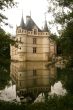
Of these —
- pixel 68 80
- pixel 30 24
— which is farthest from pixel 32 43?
pixel 68 80

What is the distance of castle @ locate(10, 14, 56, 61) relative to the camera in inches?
1375

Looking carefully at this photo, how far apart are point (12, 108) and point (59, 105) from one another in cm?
105

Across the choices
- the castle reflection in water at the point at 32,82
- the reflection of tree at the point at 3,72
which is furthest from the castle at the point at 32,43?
the reflection of tree at the point at 3,72

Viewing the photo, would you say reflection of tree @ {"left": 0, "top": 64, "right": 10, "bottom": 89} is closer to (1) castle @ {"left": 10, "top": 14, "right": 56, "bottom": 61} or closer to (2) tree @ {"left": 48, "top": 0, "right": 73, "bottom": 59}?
(2) tree @ {"left": 48, "top": 0, "right": 73, "bottom": 59}

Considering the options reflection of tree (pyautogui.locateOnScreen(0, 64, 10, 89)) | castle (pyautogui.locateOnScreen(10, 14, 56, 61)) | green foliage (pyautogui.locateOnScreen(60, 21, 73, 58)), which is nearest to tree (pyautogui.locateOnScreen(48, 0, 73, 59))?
green foliage (pyautogui.locateOnScreen(60, 21, 73, 58))

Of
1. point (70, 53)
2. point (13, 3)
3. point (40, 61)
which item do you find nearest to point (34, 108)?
point (13, 3)

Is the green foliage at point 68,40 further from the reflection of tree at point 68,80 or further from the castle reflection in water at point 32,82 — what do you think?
the reflection of tree at point 68,80

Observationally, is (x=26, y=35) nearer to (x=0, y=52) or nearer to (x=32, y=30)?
(x=32, y=30)

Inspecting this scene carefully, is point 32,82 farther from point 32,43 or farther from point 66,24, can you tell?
point 32,43

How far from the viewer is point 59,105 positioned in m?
5.17

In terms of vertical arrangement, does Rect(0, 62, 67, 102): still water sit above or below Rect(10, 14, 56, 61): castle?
below

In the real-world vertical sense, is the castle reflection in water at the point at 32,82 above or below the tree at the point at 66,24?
below

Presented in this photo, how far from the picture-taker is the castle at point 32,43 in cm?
3494

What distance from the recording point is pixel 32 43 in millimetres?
36281
